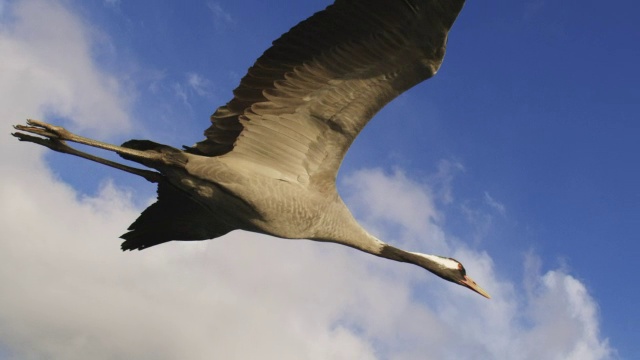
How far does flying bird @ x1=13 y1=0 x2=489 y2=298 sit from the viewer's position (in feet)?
25.7

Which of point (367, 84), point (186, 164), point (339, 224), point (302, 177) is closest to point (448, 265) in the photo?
point (339, 224)

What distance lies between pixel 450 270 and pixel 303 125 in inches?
159

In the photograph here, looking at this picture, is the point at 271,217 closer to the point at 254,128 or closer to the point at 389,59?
the point at 254,128

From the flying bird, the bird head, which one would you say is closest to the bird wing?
the flying bird

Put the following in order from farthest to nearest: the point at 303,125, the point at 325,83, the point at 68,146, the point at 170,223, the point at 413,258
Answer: the point at 170,223 → the point at 413,258 → the point at 68,146 → the point at 303,125 → the point at 325,83

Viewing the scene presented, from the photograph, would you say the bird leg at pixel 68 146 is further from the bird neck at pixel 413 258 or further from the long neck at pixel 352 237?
the bird neck at pixel 413 258

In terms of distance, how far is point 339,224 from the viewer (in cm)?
933

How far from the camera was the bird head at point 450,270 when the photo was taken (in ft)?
35.6

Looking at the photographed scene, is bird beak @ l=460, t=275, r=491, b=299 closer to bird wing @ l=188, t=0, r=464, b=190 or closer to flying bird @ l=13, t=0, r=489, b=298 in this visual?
flying bird @ l=13, t=0, r=489, b=298

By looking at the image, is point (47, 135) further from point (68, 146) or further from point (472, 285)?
point (472, 285)

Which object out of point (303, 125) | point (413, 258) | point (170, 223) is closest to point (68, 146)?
point (170, 223)

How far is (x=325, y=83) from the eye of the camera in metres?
8.36

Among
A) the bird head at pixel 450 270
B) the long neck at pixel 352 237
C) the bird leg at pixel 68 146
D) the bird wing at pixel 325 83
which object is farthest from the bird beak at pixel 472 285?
the bird leg at pixel 68 146

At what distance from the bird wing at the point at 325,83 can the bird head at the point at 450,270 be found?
9.17ft
